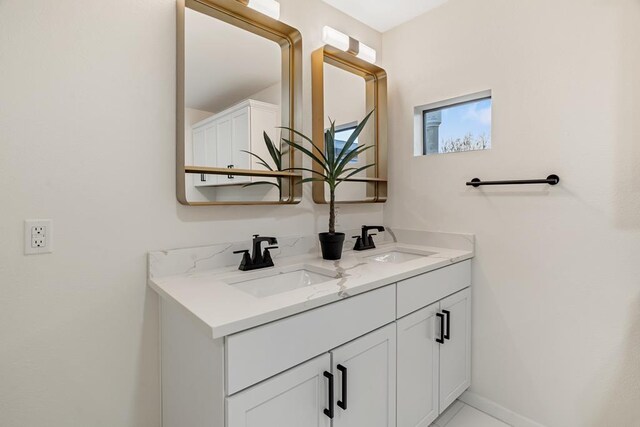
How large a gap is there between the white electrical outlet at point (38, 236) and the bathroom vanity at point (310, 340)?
1.06 feet

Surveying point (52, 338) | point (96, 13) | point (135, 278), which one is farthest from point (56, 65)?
point (52, 338)

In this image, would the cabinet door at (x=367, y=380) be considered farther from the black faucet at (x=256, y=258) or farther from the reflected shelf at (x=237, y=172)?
the reflected shelf at (x=237, y=172)

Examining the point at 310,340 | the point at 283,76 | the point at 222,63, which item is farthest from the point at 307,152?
the point at 310,340

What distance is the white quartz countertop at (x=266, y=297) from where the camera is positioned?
0.90m

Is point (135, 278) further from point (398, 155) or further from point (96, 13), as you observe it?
point (398, 155)

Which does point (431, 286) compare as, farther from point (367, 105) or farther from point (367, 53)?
point (367, 53)

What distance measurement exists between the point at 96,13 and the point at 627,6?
2.09 metres

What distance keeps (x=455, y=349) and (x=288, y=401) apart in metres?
1.11

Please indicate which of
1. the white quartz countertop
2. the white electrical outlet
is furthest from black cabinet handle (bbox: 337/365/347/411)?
the white electrical outlet

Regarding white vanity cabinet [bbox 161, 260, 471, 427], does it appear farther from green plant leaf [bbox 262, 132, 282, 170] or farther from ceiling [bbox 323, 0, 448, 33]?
ceiling [bbox 323, 0, 448, 33]

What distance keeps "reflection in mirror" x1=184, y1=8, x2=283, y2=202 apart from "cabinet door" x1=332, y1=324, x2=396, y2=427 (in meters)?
0.81

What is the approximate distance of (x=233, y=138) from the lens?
1.47 m

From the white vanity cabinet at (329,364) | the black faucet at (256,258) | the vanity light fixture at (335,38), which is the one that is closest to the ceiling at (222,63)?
the vanity light fixture at (335,38)

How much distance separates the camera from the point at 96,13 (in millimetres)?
1154
